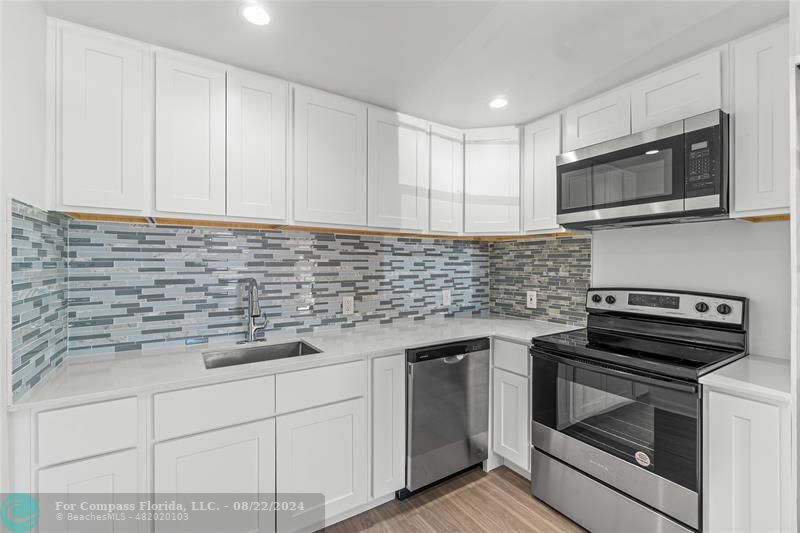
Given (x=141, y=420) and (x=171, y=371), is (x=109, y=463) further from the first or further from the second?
(x=171, y=371)

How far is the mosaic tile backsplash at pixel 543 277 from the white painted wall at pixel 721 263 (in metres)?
0.20

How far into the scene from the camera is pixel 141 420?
1356 millimetres

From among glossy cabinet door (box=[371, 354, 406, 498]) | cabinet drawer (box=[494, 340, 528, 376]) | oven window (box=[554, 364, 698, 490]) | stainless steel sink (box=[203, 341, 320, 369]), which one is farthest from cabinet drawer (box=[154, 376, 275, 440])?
oven window (box=[554, 364, 698, 490])

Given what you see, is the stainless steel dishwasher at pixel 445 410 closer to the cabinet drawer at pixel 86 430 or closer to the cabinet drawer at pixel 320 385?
the cabinet drawer at pixel 320 385

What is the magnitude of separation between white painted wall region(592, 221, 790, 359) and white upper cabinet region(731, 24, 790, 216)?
292mm

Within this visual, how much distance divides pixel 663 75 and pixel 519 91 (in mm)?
675

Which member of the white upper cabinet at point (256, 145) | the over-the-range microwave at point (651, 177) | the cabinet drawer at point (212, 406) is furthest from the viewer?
the white upper cabinet at point (256, 145)

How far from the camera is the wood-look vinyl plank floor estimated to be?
1.82m

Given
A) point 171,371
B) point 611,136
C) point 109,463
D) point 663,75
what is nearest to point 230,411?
point 171,371

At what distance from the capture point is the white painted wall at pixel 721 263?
5.42ft

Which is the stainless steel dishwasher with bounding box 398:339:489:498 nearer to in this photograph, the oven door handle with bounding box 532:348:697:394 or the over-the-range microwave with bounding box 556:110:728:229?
the oven door handle with bounding box 532:348:697:394

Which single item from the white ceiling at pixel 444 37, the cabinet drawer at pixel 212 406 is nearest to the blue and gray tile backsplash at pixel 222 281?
the cabinet drawer at pixel 212 406

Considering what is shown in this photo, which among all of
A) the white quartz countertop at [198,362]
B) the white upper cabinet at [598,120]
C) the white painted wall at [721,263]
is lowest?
the white quartz countertop at [198,362]

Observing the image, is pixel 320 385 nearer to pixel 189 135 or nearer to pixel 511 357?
pixel 511 357
